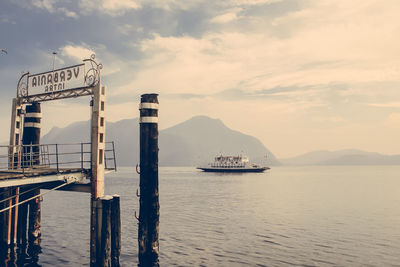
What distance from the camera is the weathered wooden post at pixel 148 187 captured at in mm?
13219

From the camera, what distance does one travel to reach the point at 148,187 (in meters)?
13.2

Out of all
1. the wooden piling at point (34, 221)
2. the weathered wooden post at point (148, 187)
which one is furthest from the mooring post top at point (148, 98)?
the wooden piling at point (34, 221)

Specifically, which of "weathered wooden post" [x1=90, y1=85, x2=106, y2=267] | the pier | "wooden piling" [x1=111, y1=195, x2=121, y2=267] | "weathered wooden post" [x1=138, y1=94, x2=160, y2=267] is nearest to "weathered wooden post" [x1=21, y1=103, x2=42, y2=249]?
Answer: the pier

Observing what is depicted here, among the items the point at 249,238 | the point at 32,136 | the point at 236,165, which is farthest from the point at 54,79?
the point at 236,165

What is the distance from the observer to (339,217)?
35312 millimetres

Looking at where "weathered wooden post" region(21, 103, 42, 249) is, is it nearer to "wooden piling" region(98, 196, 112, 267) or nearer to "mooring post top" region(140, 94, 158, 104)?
"wooden piling" region(98, 196, 112, 267)

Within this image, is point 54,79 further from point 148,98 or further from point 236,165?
point 236,165

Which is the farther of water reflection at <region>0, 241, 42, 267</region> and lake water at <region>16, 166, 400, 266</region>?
lake water at <region>16, 166, 400, 266</region>

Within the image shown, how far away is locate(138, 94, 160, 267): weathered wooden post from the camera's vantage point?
43.4ft

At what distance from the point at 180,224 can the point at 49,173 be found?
18.6m

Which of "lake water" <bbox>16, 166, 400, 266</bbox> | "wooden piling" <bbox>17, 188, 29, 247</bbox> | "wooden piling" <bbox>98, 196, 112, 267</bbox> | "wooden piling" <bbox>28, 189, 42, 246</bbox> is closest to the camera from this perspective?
"wooden piling" <bbox>98, 196, 112, 267</bbox>

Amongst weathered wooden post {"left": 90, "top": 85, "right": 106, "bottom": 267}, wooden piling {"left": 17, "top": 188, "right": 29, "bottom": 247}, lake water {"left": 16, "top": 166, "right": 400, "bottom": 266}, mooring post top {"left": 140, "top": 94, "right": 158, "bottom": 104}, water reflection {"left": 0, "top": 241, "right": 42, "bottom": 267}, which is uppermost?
mooring post top {"left": 140, "top": 94, "right": 158, "bottom": 104}

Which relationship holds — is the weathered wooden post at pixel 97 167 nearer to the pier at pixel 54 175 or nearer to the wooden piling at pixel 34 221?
the pier at pixel 54 175

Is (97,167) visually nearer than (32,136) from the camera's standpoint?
Yes
